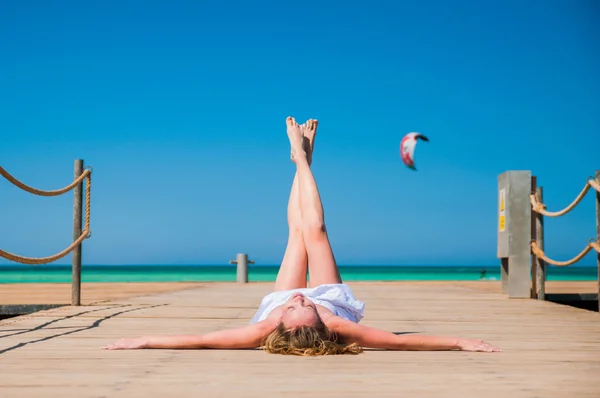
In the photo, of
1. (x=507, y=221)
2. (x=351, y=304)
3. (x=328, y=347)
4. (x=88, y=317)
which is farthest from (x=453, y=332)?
(x=507, y=221)

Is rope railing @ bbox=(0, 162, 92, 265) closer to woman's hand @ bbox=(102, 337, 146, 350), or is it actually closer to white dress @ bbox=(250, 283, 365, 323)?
woman's hand @ bbox=(102, 337, 146, 350)

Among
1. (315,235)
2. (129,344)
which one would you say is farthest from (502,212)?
(129,344)

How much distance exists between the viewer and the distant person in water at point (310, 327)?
3.42 meters

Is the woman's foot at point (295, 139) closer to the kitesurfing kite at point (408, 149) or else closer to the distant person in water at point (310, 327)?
the distant person in water at point (310, 327)

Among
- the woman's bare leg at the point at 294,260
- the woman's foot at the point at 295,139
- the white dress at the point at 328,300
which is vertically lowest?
the white dress at the point at 328,300

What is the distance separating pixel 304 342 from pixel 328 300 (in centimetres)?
65

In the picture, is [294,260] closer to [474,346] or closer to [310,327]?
[310,327]

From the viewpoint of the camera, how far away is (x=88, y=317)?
5699 mm

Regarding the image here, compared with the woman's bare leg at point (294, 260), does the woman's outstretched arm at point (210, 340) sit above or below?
below

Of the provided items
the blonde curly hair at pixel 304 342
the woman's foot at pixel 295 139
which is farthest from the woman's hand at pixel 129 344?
the woman's foot at pixel 295 139

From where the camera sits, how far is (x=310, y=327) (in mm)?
3412

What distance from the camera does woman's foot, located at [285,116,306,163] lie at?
523 cm

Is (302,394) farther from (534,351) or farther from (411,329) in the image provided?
(411,329)

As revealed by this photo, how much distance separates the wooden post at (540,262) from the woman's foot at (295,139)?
13.9 feet
